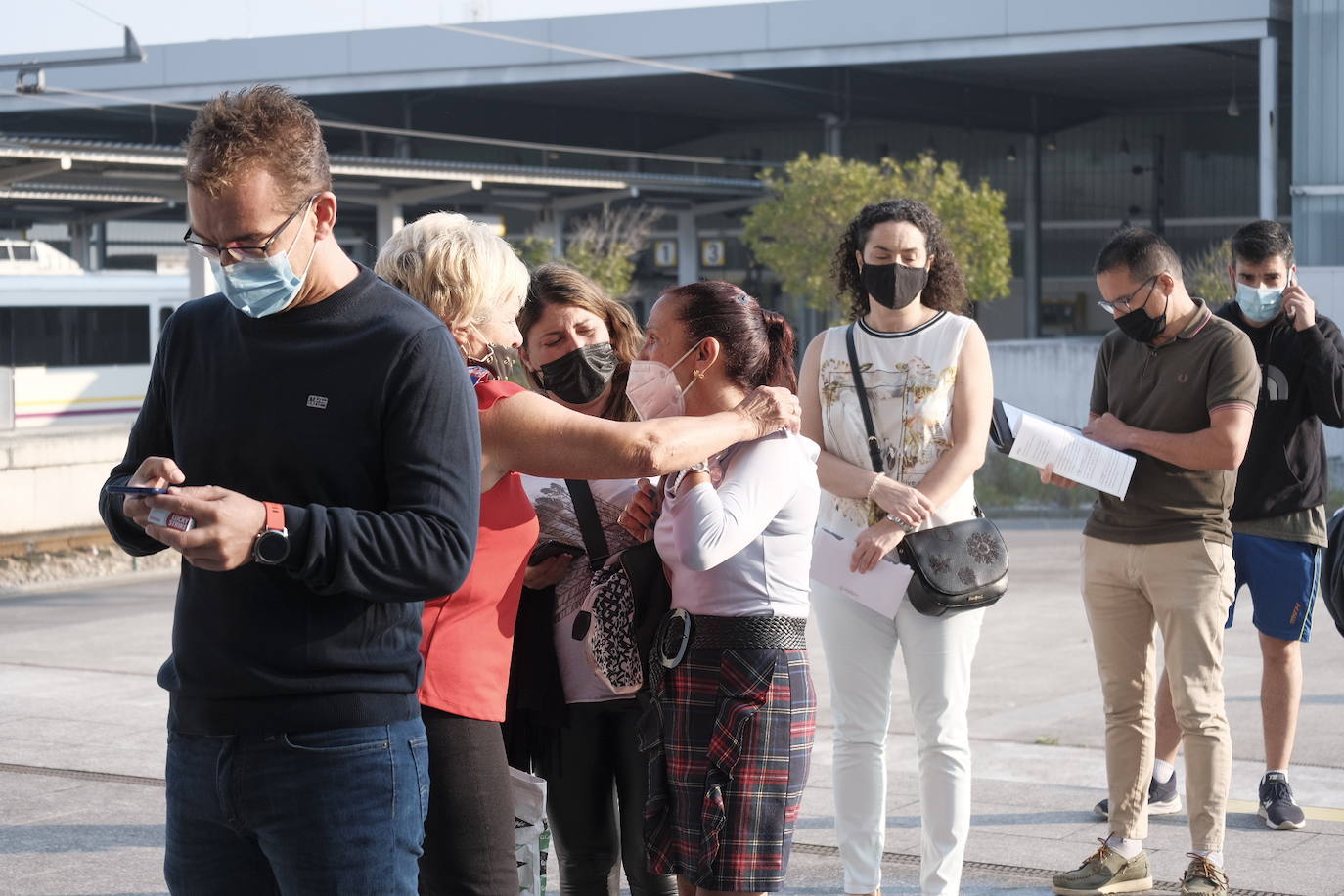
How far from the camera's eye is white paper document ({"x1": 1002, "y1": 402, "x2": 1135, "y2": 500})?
16.1 feet

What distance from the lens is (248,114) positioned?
244cm

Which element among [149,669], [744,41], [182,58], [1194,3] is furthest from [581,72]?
[149,669]

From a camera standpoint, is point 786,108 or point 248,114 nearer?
point 248,114

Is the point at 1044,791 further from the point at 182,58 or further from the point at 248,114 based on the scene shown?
the point at 182,58

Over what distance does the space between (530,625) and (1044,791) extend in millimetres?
3323

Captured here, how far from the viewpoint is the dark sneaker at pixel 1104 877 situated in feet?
16.3

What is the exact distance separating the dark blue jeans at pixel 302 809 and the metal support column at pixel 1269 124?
→ 32522 mm

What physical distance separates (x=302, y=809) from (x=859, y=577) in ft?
7.99

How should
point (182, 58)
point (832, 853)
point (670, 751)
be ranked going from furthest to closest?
point (182, 58), point (832, 853), point (670, 751)

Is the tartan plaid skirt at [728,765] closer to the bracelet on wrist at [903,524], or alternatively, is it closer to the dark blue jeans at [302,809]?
the dark blue jeans at [302,809]

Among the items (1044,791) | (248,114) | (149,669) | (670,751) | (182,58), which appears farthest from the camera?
(182,58)

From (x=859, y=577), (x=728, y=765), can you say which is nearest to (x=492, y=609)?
(x=728, y=765)

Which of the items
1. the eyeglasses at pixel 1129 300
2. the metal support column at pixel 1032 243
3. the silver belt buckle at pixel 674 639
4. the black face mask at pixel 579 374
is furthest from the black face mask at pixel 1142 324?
the metal support column at pixel 1032 243

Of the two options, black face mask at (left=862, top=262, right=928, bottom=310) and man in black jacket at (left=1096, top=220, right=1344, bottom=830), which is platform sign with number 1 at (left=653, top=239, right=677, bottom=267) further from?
black face mask at (left=862, top=262, right=928, bottom=310)
